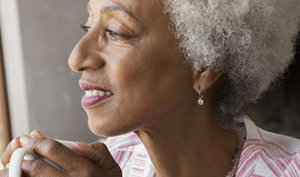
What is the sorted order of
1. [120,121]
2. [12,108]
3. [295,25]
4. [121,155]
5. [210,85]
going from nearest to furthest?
1. [120,121]
2. [210,85]
3. [295,25]
4. [121,155]
5. [12,108]

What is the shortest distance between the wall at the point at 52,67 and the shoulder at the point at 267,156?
1.20 metres

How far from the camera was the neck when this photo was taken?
1190mm

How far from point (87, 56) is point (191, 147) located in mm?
425

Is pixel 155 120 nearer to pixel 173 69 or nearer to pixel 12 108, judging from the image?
pixel 173 69

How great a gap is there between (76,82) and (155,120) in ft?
4.25

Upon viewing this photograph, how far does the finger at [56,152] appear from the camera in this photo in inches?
32.4

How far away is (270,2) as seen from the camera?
1.08 metres

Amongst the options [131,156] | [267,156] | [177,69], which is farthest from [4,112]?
[267,156]

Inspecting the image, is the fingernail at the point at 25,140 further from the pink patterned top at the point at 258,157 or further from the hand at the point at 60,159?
the pink patterned top at the point at 258,157

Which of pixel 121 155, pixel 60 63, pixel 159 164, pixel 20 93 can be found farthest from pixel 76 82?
pixel 159 164

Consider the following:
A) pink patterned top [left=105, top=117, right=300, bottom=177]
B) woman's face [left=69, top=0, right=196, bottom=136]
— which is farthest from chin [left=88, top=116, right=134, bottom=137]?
pink patterned top [left=105, top=117, right=300, bottom=177]

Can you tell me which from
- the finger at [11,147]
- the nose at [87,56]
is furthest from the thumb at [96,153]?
the nose at [87,56]

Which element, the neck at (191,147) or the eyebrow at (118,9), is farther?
the neck at (191,147)

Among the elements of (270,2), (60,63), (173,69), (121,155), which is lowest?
(121,155)
